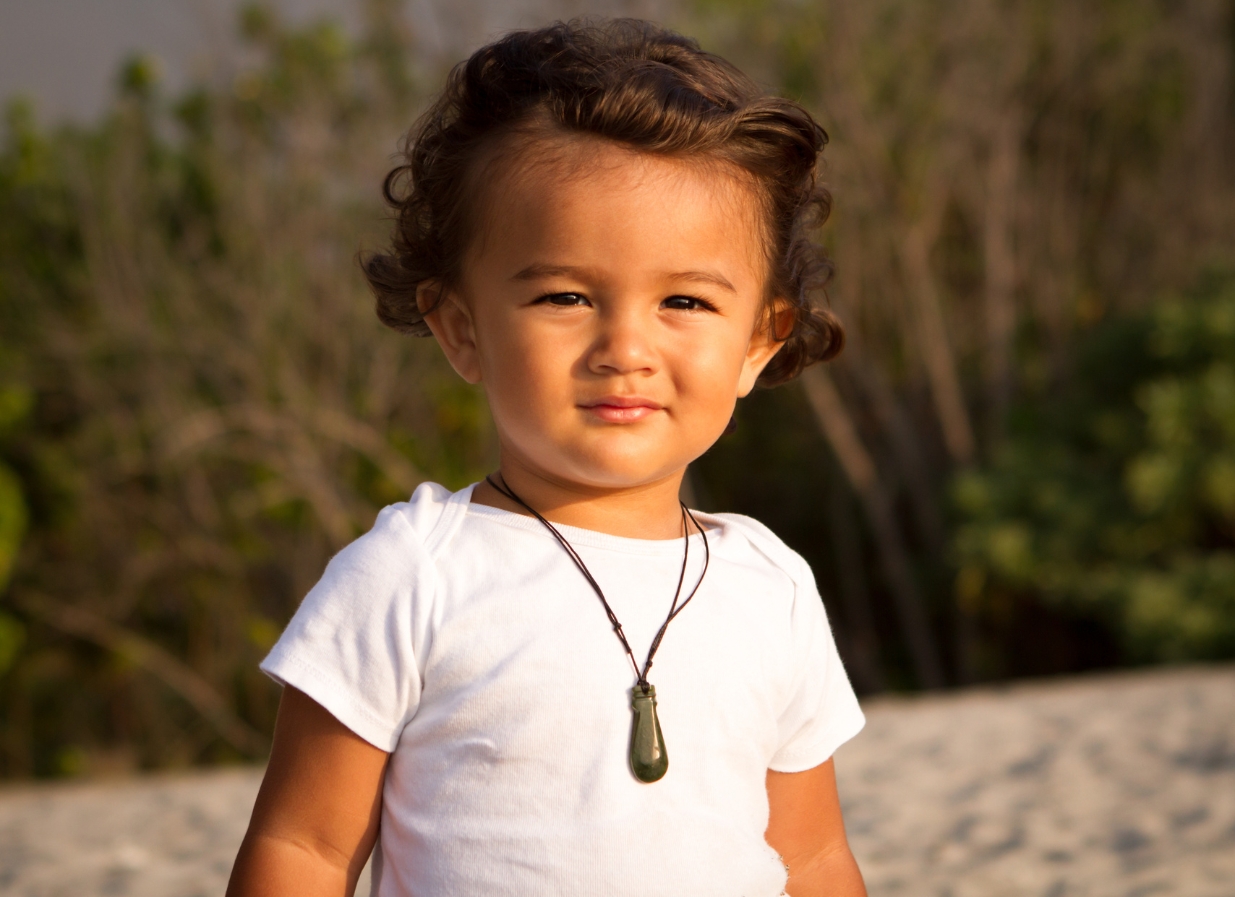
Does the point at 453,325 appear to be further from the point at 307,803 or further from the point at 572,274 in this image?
the point at 307,803

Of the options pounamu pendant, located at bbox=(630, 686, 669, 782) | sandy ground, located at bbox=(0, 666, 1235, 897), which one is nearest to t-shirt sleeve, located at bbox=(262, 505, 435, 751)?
pounamu pendant, located at bbox=(630, 686, 669, 782)

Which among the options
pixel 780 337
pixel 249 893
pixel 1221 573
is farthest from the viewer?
pixel 1221 573

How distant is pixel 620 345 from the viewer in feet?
4.30

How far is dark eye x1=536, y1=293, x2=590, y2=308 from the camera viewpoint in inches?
52.3

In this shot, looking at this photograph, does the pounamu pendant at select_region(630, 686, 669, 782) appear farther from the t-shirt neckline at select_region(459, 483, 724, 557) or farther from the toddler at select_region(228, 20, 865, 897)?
the t-shirt neckline at select_region(459, 483, 724, 557)

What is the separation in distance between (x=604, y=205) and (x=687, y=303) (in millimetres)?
146

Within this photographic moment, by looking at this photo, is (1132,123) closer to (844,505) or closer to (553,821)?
(844,505)

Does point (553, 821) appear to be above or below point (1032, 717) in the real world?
above

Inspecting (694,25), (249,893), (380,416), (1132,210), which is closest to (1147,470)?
(1132,210)

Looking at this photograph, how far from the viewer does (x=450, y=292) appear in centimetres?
148

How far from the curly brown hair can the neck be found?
0.25 m

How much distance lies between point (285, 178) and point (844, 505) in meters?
4.79

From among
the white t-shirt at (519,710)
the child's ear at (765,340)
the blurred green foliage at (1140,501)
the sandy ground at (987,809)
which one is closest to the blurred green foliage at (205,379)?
the sandy ground at (987,809)

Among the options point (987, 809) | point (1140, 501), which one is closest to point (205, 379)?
point (987, 809)
